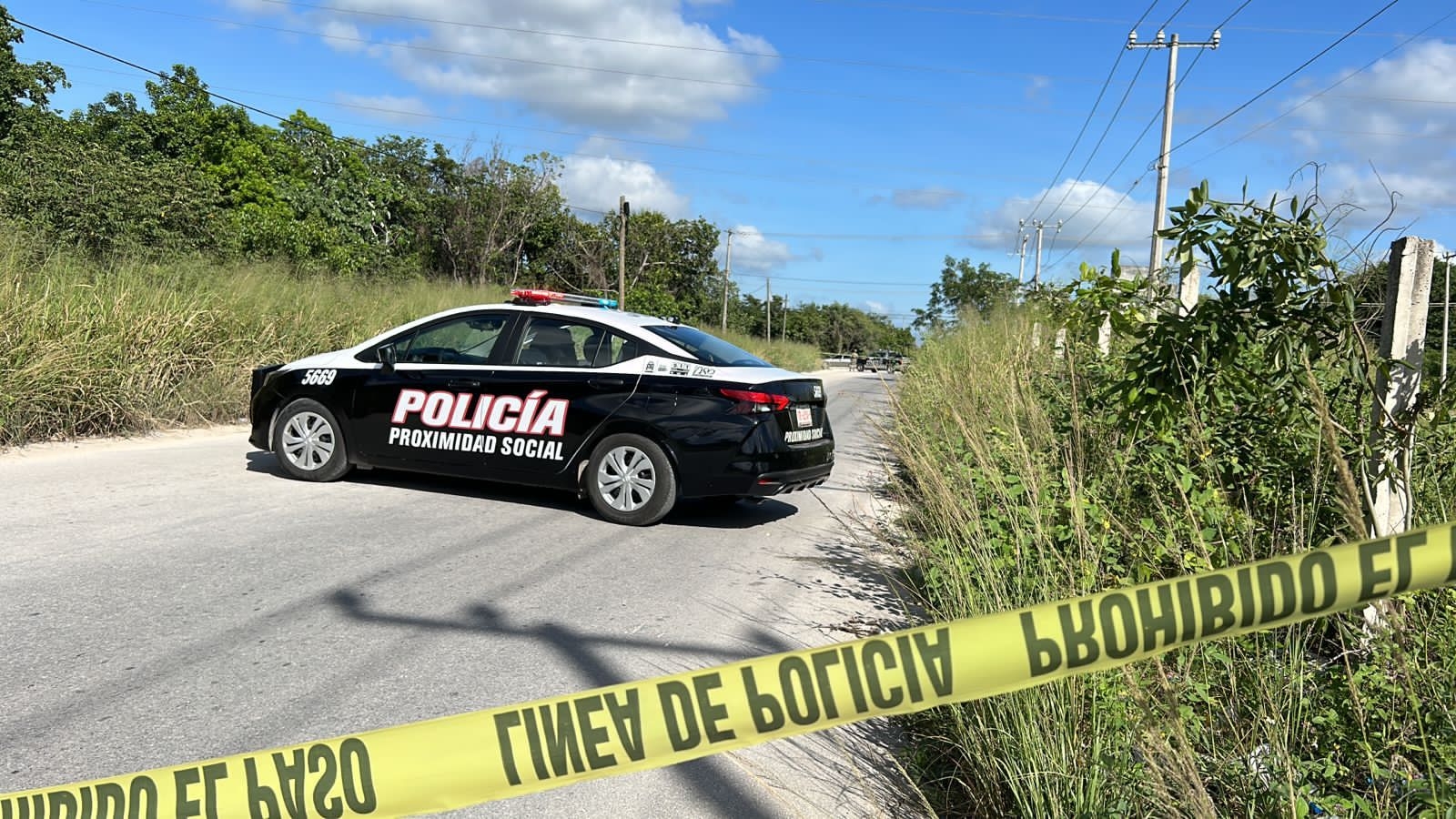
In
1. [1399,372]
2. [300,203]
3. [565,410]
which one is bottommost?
[565,410]

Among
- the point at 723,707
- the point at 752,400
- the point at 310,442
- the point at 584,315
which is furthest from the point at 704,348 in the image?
the point at 723,707

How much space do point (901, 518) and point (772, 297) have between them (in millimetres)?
101383

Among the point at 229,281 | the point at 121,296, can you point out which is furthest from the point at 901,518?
the point at 229,281

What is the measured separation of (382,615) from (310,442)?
3.95 metres

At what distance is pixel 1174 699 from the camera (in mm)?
2475

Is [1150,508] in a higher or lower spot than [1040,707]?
higher

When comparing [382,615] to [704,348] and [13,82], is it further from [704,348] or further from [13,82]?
[13,82]

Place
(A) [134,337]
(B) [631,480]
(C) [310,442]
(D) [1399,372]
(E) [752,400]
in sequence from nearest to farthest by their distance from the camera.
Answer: (D) [1399,372] < (E) [752,400] < (B) [631,480] < (C) [310,442] < (A) [134,337]

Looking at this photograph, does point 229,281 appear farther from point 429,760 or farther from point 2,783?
point 429,760

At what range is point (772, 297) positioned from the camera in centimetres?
10681

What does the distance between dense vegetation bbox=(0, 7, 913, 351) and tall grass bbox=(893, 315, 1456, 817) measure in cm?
1564

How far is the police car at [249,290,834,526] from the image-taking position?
7.14 meters

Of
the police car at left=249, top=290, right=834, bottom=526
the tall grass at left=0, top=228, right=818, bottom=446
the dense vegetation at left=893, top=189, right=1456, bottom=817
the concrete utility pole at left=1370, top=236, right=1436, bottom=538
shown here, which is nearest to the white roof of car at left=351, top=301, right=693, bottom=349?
the police car at left=249, top=290, right=834, bottom=526

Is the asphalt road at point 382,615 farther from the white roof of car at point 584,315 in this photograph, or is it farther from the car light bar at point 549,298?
the car light bar at point 549,298
